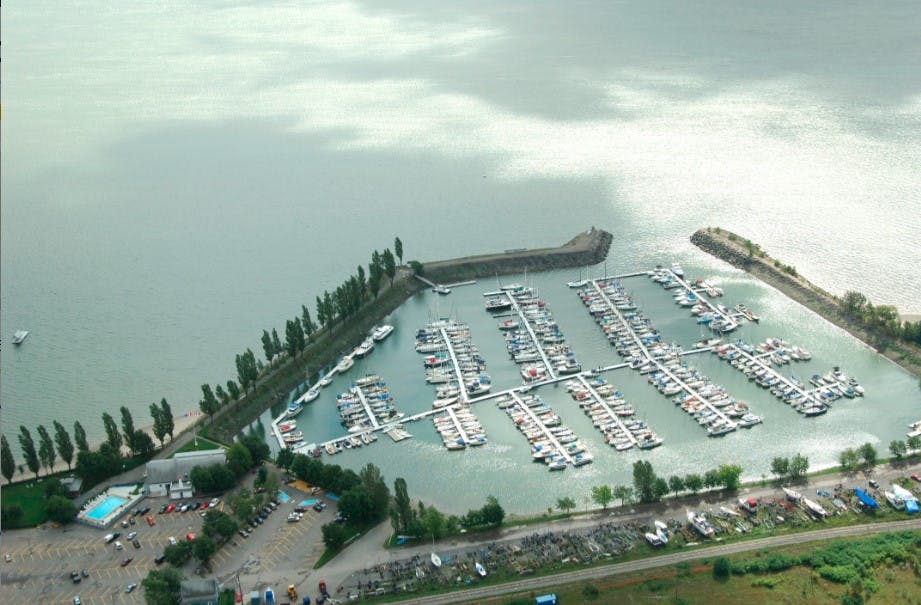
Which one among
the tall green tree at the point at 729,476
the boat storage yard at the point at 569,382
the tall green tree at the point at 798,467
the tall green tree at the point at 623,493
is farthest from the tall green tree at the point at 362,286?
the tall green tree at the point at 798,467

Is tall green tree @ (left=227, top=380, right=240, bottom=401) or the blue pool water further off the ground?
tall green tree @ (left=227, top=380, right=240, bottom=401)

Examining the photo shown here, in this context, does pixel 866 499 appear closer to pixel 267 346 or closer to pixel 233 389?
pixel 233 389

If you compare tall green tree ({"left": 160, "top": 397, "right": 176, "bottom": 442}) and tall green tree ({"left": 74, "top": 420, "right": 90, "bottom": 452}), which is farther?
tall green tree ({"left": 160, "top": 397, "right": 176, "bottom": 442})

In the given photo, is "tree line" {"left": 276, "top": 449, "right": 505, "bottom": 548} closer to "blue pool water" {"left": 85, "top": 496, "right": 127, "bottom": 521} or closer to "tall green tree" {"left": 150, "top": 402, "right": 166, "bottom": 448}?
"blue pool water" {"left": 85, "top": 496, "right": 127, "bottom": 521}

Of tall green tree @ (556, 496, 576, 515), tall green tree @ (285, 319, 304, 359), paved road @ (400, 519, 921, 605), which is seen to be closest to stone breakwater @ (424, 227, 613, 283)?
tall green tree @ (285, 319, 304, 359)

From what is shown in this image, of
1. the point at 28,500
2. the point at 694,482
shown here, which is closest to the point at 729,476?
the point at 694,482

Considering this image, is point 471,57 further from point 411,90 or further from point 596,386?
point 596,386

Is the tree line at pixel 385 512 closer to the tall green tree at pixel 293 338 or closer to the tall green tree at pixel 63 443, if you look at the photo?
the tall green tree at pixel 63 443
